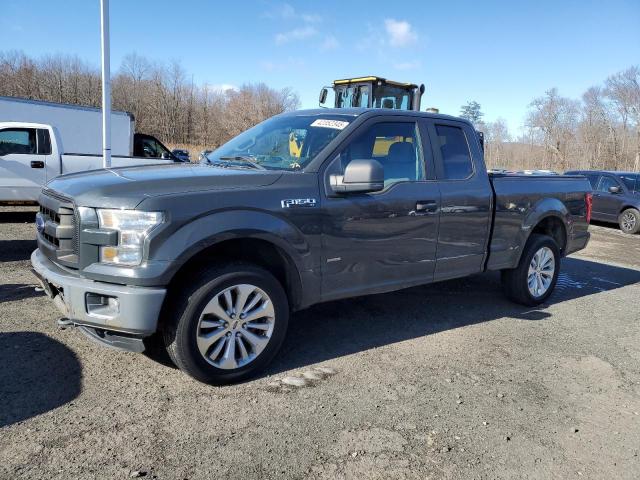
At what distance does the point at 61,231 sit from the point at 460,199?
328 centimetres

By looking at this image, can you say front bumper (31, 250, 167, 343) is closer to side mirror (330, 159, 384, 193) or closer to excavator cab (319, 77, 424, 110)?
side mirror (330, 159, 384, 193)

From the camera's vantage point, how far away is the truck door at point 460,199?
178 inches

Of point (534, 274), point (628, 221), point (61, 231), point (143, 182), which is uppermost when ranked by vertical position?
point (143, 182)

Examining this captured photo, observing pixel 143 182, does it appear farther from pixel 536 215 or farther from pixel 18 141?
pixel 18 141

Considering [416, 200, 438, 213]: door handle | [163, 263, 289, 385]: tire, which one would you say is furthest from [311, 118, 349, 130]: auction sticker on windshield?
[163, 263, 289, 385]: tire

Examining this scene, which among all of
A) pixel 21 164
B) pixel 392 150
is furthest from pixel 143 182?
pixel 21 164

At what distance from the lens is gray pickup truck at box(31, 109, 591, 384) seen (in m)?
3.01

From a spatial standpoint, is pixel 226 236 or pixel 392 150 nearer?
pixel 226 236

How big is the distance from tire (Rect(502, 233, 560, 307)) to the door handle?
68.5 inches

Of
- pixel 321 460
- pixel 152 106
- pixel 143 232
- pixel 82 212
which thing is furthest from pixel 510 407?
pixel 152 106

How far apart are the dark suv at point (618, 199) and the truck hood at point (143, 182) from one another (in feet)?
44.1

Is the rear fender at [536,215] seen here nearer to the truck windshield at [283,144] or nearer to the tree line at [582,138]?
the truck windshield at [283,144]

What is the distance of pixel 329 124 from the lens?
13.5 feet

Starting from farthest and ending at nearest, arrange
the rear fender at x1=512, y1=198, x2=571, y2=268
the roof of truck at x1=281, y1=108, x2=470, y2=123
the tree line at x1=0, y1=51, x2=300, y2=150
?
1. the tree line at x1=0, y1=51, x2=300, y2=150
2. the rear fender at x1=512, y1=198, x2=571, y2=268
3. the roof of truck at x1=281, y1=108, x2=470, y2=123
